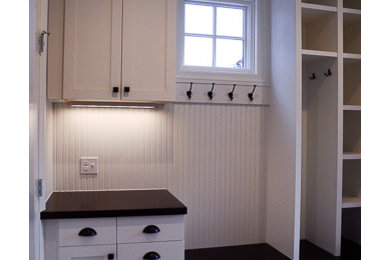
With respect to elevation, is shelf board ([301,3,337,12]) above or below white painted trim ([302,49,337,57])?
above

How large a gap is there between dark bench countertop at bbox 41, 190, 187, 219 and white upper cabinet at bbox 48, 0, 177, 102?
1.98 ft

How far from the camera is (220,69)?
2.64 metres

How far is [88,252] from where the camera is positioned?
1798 mm

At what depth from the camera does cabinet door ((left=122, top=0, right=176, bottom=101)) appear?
83.0 inches

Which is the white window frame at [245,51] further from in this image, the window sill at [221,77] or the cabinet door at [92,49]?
the cabinet door at [92,49]

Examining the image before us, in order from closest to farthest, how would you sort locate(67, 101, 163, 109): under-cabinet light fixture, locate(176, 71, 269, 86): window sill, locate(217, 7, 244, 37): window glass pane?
locate(67, 101, 163, 109): under-cabinet light fixture < locate(176, 71, 269, 86): window sill < locate(217, 7, 244, 37): window glass pane

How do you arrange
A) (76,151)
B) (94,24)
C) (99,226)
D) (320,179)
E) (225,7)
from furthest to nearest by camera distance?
(225,7) < (320,179) < (76,151) < (94,24) < (99,226)

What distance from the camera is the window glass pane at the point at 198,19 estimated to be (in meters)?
2.63

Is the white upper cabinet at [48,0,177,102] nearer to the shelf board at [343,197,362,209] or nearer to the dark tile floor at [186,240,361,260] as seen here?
the dark tile floor at [186,240,361,260]

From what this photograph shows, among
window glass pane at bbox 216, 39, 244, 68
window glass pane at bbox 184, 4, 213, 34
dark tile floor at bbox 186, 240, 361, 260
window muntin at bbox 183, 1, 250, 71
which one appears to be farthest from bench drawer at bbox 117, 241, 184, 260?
window glass pane at bbox 184, 4, 213, 34

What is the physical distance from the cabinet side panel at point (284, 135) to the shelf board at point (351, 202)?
36 cm
